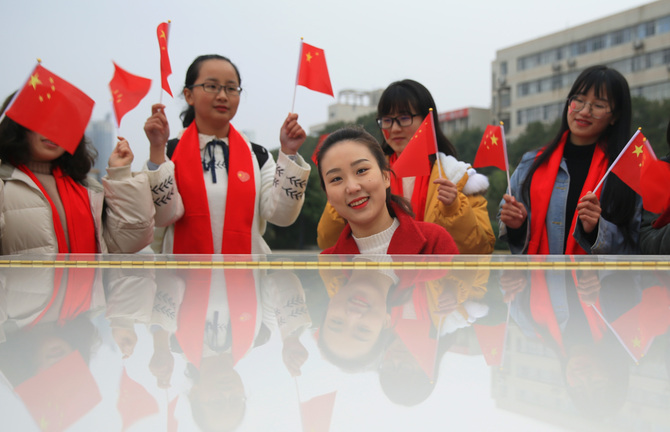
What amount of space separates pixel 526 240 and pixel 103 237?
1.80 metres

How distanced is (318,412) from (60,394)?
218mm

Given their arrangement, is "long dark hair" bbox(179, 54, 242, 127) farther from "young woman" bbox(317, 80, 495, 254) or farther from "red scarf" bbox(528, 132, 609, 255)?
"red scarf" bbox(528, 132, 609, 255)

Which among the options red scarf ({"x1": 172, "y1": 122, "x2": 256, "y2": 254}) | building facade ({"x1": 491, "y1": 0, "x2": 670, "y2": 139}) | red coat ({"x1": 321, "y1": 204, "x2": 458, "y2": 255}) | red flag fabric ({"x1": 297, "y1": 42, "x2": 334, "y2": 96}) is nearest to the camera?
red coat ({"x1": 321, "y1": 204, "x2": 458, "y2": 255})

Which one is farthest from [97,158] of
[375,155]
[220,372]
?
[220,372]

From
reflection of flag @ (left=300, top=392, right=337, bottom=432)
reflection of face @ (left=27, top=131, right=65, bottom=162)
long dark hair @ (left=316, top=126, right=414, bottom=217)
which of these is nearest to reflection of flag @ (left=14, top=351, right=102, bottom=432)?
reflection of flag @ (left=300, top=392, right=337, bottom=432)

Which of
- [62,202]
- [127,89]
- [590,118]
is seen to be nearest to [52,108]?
[62,202]

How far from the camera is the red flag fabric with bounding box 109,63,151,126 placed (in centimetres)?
271

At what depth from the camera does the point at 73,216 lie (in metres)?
2.34

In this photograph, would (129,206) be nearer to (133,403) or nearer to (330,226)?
(330,226)

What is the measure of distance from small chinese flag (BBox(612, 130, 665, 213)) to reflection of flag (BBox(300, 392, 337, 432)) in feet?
6.97

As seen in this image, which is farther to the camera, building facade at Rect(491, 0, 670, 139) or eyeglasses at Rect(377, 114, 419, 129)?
building facade at Rect(491, 0, 670, 139)

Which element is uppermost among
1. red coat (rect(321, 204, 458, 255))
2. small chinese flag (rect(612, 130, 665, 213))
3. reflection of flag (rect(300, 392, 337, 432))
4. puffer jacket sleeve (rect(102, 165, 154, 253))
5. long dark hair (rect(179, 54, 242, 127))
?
long dark hair (rect(179, 54, 242, 127))

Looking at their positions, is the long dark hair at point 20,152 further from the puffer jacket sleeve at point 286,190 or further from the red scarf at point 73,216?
the puffer jacket sleeve at point 286,190

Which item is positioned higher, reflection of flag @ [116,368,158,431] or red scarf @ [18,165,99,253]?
red scarf @ [18,165,99,253]
